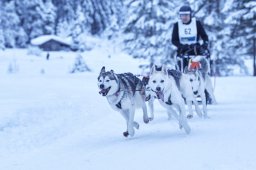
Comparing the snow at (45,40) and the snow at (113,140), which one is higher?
the snow at (45,40)

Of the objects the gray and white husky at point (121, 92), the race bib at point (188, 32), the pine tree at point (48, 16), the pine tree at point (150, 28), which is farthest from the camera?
the pine tree at point (48, 16)

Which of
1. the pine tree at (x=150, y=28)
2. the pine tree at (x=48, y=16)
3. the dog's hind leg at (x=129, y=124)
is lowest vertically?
the dog's hind leg at (x=129, y=124)

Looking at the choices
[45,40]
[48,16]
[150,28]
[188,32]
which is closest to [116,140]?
[188,32]

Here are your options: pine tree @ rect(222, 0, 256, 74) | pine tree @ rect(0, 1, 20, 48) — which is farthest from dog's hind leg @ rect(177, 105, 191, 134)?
pine tree @ rect(0, 1, 20, 48)

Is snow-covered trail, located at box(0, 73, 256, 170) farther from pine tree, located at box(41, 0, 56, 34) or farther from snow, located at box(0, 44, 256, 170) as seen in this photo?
pine tree, located at box(41, 0, 56, 34)

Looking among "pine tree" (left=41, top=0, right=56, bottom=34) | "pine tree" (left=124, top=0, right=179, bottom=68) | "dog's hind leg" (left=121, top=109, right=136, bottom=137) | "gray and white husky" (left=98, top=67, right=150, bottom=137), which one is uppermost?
"pine tree" (left=41, top=0, right=56, bottom=34)

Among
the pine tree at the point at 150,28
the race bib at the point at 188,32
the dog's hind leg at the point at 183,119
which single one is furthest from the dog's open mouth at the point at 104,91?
the pine tree at the point at 150,28

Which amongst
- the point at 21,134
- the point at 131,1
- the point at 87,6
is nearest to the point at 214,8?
the point at 131,1

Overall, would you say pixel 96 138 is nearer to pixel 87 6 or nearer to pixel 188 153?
pixel 188 153

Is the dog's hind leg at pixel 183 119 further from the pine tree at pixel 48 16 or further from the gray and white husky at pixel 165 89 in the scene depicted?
the pine tree at pixel 48 16

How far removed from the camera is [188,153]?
5148 millimetres

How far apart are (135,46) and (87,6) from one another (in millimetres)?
34170

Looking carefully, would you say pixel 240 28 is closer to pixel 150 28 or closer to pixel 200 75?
pixel 150 28

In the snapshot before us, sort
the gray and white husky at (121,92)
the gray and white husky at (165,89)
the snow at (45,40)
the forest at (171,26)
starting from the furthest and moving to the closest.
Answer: the snow at (45,40) → the forest at (171,26) → the gray and white husky at (121,92) → the gray and white husky at (165,89)
